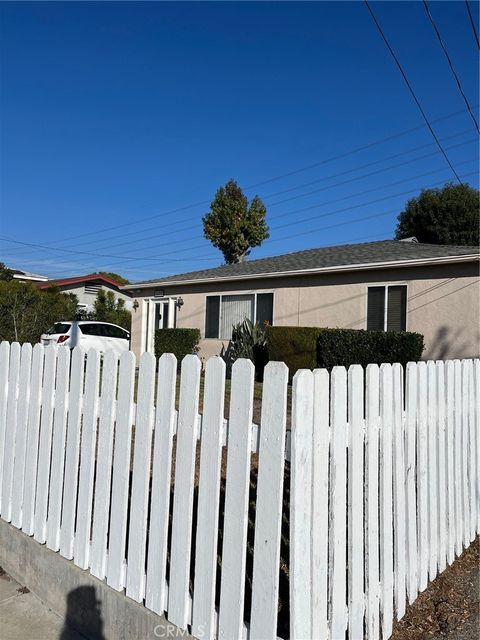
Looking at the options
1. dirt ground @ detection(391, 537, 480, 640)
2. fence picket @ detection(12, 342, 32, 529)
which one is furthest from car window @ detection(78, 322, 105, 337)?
dirt ground @ detection(391, 537, 480, 640)

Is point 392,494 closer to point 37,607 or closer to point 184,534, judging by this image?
point 184,534

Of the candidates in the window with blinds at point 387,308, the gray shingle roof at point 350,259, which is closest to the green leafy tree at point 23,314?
the gray shingle roof at point 350,259

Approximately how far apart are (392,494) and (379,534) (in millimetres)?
213

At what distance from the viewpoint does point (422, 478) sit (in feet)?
9.11

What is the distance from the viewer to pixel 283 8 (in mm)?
7805

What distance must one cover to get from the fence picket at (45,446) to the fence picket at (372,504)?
192cm

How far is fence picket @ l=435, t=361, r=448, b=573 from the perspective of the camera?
2.99 metres

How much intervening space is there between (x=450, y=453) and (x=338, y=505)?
145 cm

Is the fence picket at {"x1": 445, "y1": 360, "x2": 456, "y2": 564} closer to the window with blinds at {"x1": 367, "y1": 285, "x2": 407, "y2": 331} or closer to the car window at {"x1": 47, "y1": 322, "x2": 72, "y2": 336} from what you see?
the window with blinds at {"x1": 367, "y1": 285, "x2": 407, "y2": 331}

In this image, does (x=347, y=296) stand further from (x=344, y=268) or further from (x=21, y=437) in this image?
(x=21, y=437)

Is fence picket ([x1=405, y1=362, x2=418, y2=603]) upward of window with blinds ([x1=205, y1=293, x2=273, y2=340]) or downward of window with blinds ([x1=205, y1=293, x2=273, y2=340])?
downward

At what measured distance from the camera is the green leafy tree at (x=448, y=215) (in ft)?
100

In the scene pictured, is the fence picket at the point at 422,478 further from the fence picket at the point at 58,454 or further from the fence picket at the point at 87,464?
the fence picket at the point at 58,454

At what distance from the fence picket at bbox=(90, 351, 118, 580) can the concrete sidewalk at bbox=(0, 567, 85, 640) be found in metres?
0.36
